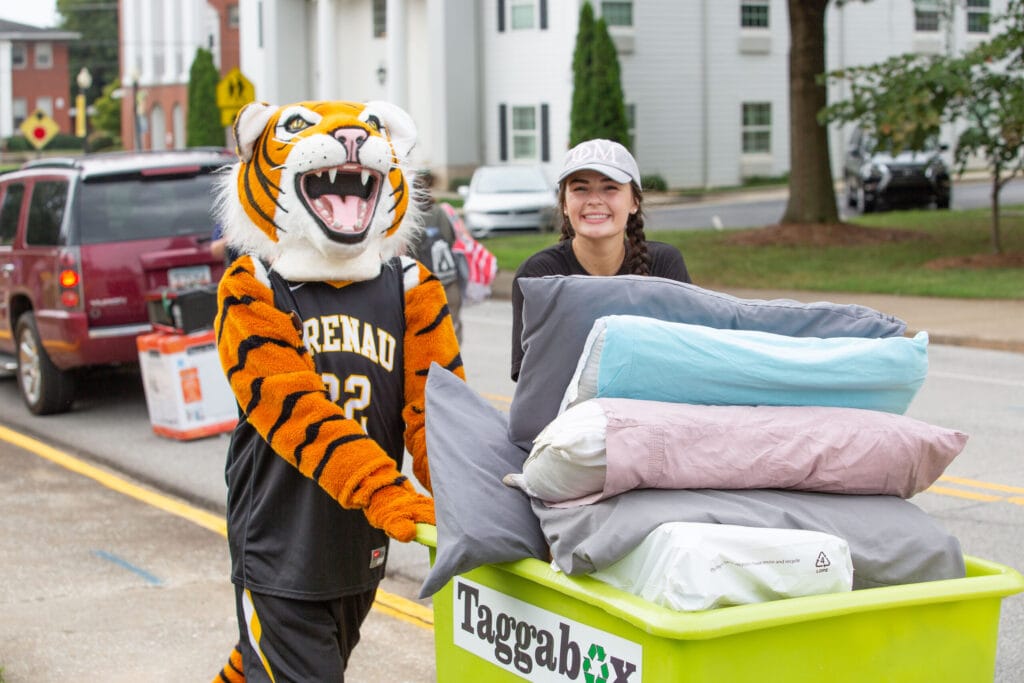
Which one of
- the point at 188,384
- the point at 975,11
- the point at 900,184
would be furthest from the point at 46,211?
the point at 975,11

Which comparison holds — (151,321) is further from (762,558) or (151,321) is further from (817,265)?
(817,265)

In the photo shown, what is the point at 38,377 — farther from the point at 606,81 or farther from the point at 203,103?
the point at 203,103

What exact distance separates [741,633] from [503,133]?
37274mm

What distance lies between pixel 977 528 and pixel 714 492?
14.6 ft

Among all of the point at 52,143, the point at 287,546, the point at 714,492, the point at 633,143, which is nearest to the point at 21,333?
the point at 287,546

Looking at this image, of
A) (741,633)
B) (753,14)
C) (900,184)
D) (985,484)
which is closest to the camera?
(741,633)

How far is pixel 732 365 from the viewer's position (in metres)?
2.84

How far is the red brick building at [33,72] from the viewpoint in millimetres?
83125

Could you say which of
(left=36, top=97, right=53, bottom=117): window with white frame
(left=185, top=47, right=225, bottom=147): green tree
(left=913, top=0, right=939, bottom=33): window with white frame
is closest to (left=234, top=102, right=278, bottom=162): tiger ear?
(left=913, top=0, right=939, bottom=33): window with white frame

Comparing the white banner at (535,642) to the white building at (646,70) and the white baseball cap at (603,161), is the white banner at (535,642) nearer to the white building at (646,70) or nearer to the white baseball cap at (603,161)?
the white baseball cap at (603,161)

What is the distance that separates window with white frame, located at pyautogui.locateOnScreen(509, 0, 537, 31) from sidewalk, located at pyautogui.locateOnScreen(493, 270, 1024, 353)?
21507mm

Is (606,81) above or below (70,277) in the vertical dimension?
above

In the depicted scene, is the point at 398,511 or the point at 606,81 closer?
the point at 398,511

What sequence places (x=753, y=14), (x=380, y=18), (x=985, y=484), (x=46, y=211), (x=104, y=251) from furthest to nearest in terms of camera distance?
(x=380, y=18) → (x=753, y=14) → (x=46, y=211) → (x=104, y=251) → (x=985, y=484)
